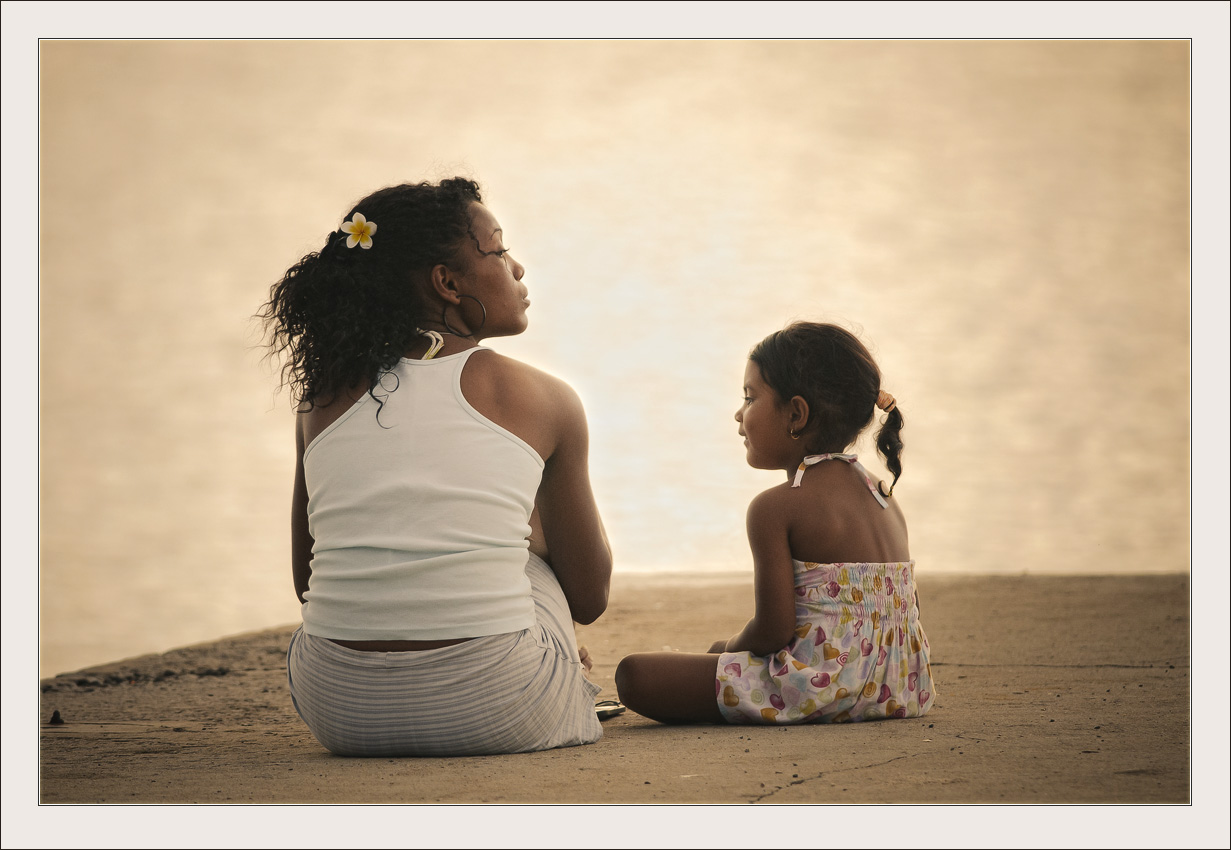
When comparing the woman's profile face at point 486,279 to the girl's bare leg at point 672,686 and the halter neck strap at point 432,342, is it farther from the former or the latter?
the girl's bare leg at point 672,686

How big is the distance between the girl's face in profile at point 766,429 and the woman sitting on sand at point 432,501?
511 mm

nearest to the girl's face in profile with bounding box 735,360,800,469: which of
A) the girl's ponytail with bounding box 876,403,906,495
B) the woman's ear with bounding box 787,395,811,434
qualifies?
the woman's ear with bounding box 787,395,811,434

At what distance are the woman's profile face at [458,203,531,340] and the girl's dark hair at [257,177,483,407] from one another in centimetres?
2

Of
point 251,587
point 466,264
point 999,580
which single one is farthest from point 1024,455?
point 466,264

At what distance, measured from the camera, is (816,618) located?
2227mm

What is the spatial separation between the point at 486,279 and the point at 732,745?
2.94 ft

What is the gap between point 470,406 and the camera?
74.0 inches

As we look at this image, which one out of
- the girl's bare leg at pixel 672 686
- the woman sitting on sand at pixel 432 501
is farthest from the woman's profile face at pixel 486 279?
the girl's bare leg at pixel 672 686

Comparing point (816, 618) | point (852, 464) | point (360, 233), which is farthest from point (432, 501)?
point (852, 464)

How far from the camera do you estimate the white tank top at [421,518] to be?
71.7 inches

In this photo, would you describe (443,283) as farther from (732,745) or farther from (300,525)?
(732,745)

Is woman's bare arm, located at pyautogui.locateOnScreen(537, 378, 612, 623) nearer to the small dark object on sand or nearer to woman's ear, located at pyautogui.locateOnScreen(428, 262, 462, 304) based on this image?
woman's ear, located at pyautogui.locateOnScreen(428, 262, 462, 304)

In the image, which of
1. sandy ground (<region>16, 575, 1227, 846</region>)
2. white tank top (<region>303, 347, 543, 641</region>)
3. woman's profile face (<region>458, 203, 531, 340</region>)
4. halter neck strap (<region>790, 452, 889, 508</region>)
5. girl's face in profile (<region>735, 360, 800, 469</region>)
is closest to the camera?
sandy ground (<region>16, 575, 1227, 846</region>)

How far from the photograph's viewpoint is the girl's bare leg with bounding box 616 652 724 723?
2.29 m
